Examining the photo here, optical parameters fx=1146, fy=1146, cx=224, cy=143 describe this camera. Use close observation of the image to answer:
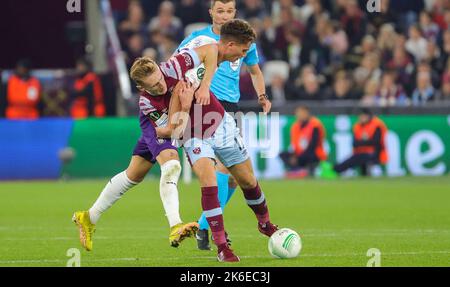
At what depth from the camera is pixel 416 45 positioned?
76.5 feet

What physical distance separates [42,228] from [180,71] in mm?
3792

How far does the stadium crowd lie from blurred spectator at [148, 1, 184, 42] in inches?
0.8

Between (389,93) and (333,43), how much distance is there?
2.31m

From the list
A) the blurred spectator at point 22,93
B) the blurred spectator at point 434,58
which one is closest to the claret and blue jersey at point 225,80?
the blurred spectator at point 22,93

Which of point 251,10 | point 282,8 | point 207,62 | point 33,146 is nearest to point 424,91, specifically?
point 282,8

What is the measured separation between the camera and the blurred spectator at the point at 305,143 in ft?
69.1

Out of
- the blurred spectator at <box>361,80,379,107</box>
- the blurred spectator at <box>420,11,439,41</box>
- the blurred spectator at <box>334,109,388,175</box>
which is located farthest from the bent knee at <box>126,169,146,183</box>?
the blurred spectator at <box>420,11,439,41</box>

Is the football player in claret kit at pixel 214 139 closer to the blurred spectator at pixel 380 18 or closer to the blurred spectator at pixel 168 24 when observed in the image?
the blurred spectator at pixel 168 24

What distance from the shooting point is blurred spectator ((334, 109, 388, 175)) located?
2069 cm

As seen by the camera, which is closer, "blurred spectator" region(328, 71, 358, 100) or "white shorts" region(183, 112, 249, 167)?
"white shorts" region(183, 112, 249, 167)

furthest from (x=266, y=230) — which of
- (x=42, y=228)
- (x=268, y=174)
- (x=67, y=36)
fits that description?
(x=67, y=36)

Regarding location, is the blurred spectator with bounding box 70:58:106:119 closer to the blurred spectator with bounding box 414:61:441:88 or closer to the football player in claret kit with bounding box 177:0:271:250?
the blurred spectator with bounding box 414:61:441:88

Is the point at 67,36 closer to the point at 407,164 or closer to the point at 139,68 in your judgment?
the point at 407,164

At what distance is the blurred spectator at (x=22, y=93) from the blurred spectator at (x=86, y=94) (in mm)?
783
